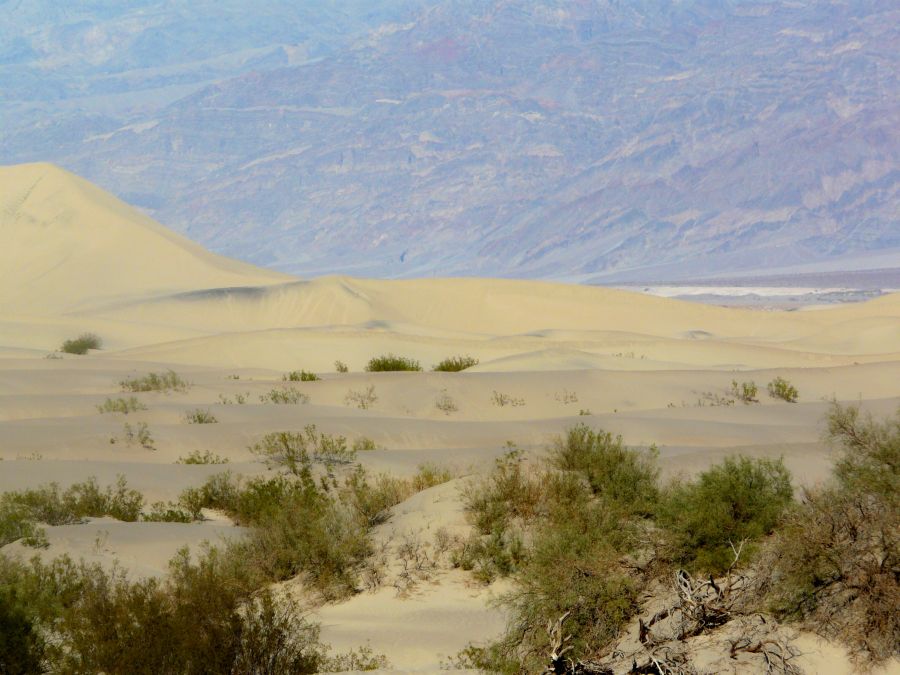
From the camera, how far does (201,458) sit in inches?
593

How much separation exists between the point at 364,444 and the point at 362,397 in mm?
4757

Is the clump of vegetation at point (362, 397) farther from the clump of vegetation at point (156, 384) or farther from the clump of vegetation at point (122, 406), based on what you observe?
the clump of vegetation at point (122, 406)

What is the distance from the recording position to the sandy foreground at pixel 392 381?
34.2 feet

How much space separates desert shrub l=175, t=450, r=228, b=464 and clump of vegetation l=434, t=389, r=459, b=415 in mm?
5650

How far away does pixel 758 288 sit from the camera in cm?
12644

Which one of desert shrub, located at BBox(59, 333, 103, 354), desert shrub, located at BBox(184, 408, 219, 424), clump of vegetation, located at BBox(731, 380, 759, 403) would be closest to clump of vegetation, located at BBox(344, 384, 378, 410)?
desert shrub, located at BBox(184, 408, 219, 424)

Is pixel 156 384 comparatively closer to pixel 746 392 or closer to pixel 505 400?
pixel 505 400

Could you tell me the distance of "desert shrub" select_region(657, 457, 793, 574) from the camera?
809cm

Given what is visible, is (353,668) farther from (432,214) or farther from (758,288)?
(432,214)

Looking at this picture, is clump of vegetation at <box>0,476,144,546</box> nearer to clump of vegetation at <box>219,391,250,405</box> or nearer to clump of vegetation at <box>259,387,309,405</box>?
clump of vegetation at <box>219,391,250,405</box>

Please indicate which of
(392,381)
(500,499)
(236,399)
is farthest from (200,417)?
(500,499)

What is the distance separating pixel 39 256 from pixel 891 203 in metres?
136

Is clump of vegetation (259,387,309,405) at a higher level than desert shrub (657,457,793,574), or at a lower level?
higher

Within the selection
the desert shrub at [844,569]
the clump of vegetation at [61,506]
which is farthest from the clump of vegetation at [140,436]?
the desert shrub at [844,569]
